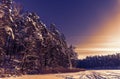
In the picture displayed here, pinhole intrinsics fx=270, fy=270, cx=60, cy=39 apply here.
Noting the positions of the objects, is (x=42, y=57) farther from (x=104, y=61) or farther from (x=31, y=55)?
(x=104, y=61)

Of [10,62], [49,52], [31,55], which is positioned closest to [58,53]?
[49,52]

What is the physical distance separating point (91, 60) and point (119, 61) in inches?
725

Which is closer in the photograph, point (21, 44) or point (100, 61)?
point (21, 44)

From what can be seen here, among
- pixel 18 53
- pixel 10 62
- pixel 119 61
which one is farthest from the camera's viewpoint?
pixel 119 61

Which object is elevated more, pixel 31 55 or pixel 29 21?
pixel 29 21

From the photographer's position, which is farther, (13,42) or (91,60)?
(91,60)

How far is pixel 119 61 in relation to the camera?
6796 inches

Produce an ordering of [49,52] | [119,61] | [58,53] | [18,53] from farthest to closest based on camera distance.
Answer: [119,61]
[58,53]
[49,52]
[18,53]

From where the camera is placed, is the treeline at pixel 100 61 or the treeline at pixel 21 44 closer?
the treeline at pixel 21 44

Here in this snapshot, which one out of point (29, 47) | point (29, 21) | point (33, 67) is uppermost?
point (29, 21)

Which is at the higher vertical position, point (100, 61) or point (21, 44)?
point (100, 61)

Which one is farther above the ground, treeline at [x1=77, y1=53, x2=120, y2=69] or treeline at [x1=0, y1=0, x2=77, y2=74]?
treeline at [x1=77, y1=53, x2=120, y2=69]

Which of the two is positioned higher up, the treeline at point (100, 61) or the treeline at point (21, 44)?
the treeline at point (100, 61)

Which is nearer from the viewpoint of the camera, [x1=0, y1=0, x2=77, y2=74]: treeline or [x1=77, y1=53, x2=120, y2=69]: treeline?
[x1=0, y1=0, x2=77, y2=74]: treeline
